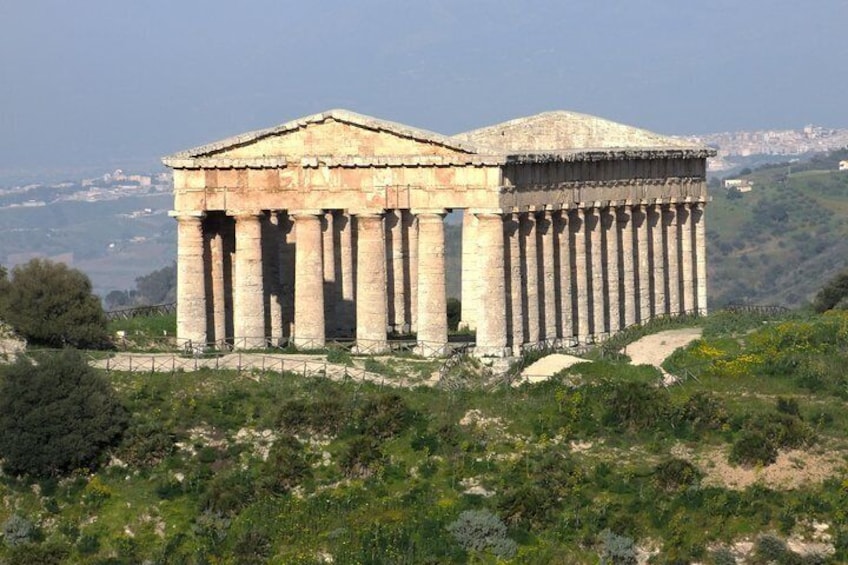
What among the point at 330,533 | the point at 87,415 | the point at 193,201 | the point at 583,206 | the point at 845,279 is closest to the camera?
the point at 330,533

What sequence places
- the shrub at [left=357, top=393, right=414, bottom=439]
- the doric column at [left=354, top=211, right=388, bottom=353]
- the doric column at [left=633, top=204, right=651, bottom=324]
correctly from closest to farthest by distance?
the shrub at [left=357, top=393, right=414, bottom=439]
the doric column at [left=354, top=211, right=388, bottom=353]
the doric column at [left=633, top=204, right=651, bottom=324]

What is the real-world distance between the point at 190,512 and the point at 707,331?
105 feet

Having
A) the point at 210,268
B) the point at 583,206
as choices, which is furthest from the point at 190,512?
the point at 583,206

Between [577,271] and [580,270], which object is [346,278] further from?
[580,270]

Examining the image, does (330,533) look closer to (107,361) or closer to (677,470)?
(677,470)

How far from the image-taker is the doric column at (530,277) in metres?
105

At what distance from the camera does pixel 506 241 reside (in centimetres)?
10344

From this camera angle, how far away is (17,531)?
7712 cm

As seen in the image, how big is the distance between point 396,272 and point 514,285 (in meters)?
12.0

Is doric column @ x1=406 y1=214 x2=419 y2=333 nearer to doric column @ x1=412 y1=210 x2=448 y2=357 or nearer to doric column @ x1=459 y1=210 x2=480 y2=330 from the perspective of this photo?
doric column @ x1=459 y1=210 x2=480 y2=330

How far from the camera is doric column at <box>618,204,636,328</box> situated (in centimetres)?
11606

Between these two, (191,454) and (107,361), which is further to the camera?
(107,361)

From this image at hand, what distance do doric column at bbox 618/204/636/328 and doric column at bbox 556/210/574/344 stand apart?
6526 millimetres

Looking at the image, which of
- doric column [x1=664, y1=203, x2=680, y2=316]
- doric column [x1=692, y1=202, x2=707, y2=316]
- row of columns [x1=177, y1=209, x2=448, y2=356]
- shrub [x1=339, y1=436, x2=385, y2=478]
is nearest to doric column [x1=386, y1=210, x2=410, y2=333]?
row of columns [x1=177, y1=209, x2=448, y2=356]
